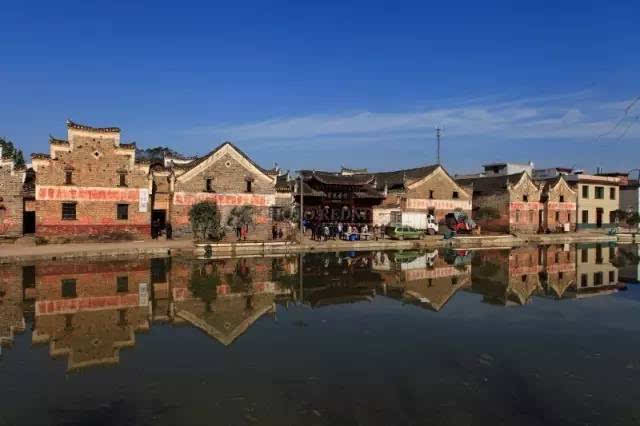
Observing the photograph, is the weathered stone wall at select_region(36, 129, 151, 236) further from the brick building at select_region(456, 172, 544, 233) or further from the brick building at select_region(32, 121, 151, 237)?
the brick building at select_region(456, 172, 544, 233)

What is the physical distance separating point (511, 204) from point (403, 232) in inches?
504

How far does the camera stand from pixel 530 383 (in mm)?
7746

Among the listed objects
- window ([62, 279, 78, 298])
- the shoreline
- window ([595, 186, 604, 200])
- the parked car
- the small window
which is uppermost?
window ([595, 186, 604, 200])

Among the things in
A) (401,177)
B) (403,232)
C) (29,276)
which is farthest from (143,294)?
(401,177)

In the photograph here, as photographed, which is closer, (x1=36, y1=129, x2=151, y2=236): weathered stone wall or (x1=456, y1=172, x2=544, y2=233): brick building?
(x1=36, y1=129, x2=151, y2=236): weathered stone wall

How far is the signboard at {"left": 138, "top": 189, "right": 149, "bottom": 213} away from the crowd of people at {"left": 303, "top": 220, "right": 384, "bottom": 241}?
9694mm

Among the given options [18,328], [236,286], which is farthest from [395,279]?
[18,328]

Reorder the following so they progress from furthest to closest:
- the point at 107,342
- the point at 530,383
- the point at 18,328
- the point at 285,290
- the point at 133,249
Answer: the point at 133,249 → the point at 285,290 → the point at 18,328 → the point at 107,342 → the point at 530,383

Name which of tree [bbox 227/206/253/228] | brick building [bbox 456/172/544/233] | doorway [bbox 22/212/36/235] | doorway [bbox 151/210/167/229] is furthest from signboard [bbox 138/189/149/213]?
brick building [bbox 456/172/544/233]

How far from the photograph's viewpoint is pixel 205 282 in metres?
16.4

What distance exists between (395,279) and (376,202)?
64.5 feet

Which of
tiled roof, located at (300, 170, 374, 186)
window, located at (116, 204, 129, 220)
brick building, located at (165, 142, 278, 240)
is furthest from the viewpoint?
tiled roof, located at (300, 170, 374, 186)

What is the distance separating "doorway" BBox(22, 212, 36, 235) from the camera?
2759 cm

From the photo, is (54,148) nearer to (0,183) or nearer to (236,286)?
(0,183)
